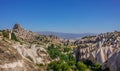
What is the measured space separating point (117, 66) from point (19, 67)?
35364 mm

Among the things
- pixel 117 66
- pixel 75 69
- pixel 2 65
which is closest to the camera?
pixel 2 65

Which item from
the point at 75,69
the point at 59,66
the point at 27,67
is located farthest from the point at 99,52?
the point at 27,67

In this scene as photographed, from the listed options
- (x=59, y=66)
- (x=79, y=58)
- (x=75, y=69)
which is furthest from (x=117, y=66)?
(x=79, y=58)

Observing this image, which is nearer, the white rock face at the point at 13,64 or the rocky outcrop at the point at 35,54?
the white rock face at the point at 13,64

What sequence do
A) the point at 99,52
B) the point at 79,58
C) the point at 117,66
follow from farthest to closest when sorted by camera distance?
the point at 79,58, the point at 99,52, the point at 117,66

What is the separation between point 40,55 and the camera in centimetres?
11106

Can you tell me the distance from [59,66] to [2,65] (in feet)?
129

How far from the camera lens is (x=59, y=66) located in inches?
3706

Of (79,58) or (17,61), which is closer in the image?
(17,61)

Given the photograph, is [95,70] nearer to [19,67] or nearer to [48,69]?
[48,69]

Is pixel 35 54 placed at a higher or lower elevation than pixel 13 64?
lower

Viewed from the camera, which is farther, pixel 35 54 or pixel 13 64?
pixel 35 54

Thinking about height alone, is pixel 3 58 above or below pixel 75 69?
above

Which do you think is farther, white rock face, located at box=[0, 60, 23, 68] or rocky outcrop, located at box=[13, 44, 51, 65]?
rocky outcrop, located at box=[13, 44, 51, 65]
